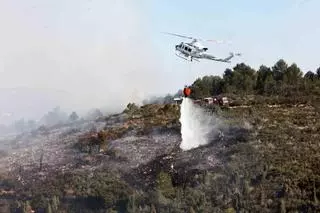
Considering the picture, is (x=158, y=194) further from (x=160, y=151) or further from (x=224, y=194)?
(x=160, y=151)

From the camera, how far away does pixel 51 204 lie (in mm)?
48125

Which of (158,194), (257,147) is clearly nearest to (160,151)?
(257,147)

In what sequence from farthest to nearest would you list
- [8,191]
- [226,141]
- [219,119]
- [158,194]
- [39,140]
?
[39,140], [219,119], [226,141], [8,191], [158,194]

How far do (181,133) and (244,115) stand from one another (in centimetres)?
1043

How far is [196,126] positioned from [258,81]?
44.5 meters

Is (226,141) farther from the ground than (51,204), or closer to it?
farther from the ground

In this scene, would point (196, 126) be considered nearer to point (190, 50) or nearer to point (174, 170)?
point (190, 50)

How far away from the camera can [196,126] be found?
66500 mm

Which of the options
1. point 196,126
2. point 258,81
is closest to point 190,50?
point 196,126

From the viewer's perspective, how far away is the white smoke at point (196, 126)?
61.8 meters

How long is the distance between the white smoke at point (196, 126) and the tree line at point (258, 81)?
2601 centimetres

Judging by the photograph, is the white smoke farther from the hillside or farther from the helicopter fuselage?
the helicopter fuselage

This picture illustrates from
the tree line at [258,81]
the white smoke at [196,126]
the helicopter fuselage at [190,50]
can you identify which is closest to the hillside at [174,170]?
the white smoke at [196,126]

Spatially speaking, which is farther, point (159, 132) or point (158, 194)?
point (159, 132)
